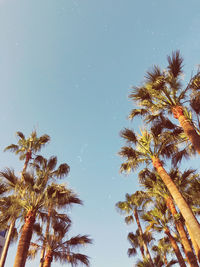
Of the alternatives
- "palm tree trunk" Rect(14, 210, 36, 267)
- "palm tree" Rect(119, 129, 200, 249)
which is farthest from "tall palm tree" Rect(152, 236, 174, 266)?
"palm tree trunk" Rect(14, 210, 36, 267)

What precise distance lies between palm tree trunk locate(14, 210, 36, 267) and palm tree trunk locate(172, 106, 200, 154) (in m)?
7.89

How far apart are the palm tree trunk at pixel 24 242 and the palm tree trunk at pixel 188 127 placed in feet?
25.9

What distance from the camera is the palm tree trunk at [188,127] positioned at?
8147mm

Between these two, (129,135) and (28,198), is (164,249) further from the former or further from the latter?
(28,198)

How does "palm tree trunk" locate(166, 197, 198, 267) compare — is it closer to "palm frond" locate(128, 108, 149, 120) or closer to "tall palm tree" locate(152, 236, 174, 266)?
"palm frond" locate(128, 108, 149, 120)

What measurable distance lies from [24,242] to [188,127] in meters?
8.72

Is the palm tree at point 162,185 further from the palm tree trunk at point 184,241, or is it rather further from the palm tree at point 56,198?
the palm tree at point 56,198

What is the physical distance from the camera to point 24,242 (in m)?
7.45

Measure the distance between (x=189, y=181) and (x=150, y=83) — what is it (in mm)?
7083

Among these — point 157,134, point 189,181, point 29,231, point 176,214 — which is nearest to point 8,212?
point 29,231

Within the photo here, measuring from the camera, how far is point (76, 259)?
35.1 ft

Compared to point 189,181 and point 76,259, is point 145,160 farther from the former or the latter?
point 76,259

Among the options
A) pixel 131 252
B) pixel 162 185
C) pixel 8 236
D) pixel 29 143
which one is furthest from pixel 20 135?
pixel 131 252

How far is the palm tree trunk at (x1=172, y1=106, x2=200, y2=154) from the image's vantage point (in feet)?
26.7
